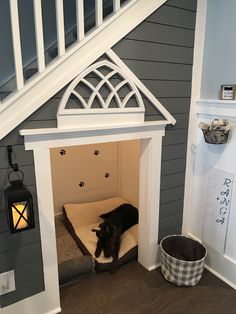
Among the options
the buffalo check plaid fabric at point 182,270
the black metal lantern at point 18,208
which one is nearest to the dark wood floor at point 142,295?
the buffalo check plaid fabric at point 182,270

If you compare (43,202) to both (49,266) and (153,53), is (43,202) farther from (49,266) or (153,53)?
(153,53)

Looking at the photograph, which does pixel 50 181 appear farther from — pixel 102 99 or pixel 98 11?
pixel 98 11

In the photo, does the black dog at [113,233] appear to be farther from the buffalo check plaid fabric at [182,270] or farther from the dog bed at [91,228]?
the buffalo check plaid fabric at [182,270]

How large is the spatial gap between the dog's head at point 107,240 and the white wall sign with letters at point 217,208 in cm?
78

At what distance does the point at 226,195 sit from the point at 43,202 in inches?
52.3

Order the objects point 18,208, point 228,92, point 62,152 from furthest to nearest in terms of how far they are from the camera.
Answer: point 62,152
point 228,92
point 18,208

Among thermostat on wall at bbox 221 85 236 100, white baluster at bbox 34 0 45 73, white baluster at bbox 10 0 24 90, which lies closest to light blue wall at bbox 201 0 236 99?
thermostat on wall at bbox 221 85 236 100

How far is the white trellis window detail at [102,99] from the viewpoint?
1564 millimetres

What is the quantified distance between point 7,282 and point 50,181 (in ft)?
2.24

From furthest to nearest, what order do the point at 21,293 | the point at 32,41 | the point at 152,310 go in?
the point at 32,41
the point at 152,310
the point at 21,293

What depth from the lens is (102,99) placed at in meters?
1.67

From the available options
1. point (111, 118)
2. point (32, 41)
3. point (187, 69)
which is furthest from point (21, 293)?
point (32, 41)

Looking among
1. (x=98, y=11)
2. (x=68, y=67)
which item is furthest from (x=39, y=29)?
(x=98, y=11)

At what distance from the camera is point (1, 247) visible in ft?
5.12
